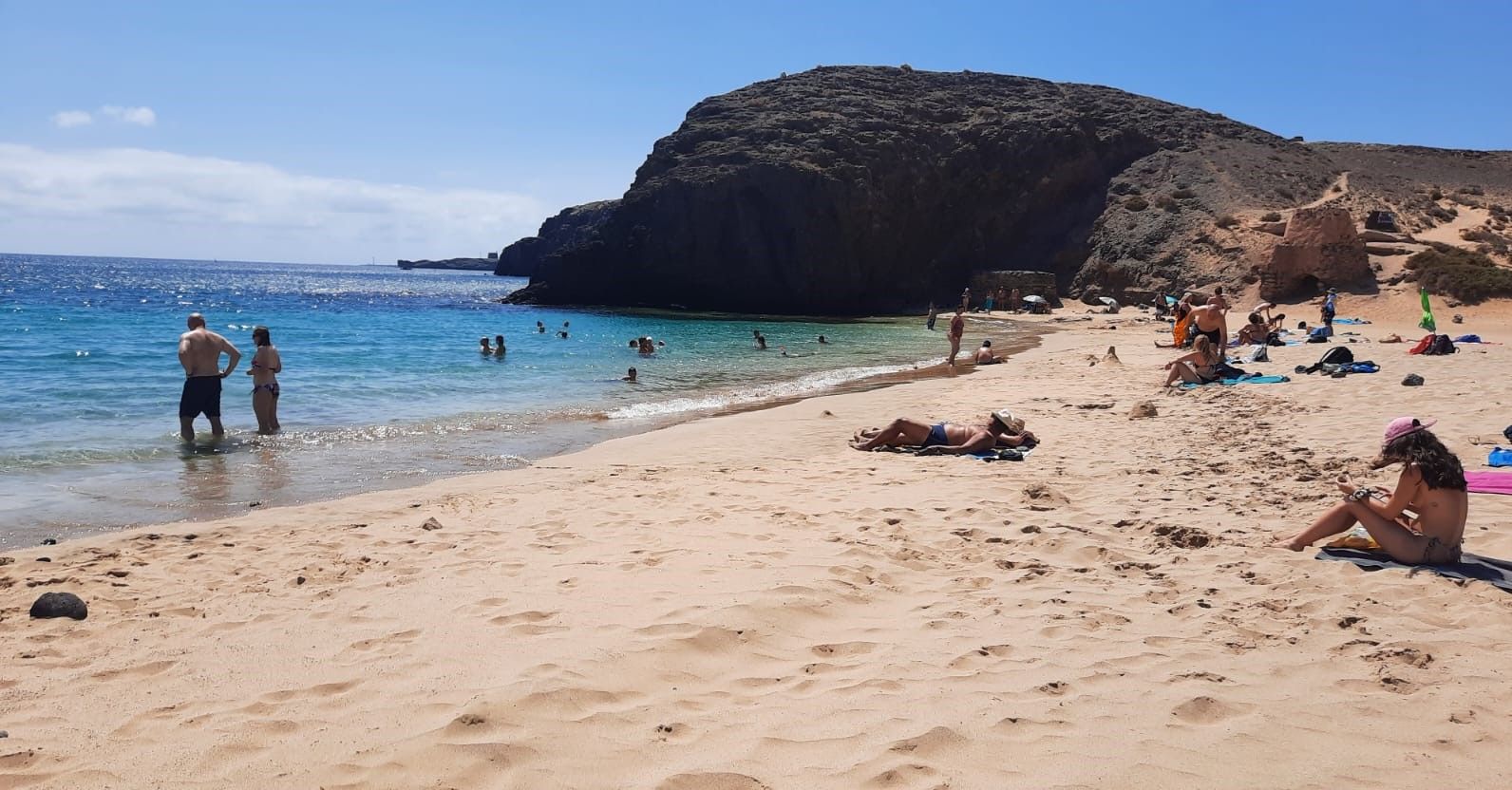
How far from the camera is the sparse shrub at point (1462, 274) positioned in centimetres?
2747

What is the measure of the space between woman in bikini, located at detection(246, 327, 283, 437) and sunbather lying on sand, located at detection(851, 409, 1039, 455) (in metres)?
7.63

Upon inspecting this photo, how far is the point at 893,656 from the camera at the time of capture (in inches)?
148

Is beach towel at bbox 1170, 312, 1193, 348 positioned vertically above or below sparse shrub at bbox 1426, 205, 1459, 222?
below

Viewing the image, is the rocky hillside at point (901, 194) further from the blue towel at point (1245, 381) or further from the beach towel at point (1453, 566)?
the beach towel at point (1453, 566)

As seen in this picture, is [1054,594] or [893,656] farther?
[1054,594]

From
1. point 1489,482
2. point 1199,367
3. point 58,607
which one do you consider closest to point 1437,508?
point 1489,482

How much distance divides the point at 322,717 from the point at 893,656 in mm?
2232

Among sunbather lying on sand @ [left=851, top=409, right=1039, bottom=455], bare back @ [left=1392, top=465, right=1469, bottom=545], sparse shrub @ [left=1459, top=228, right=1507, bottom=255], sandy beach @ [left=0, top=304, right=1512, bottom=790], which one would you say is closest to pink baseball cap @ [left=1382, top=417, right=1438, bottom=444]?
bare back @ [left=1392, top=465, right=1469, bottom=545]

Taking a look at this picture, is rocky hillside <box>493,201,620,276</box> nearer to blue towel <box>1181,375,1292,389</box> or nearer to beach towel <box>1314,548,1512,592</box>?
blue towel <box>1181,375,1292,389</box>

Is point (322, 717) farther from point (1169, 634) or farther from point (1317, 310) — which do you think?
point (1317, 310)

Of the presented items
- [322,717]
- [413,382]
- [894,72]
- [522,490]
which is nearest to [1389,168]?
[894,72]

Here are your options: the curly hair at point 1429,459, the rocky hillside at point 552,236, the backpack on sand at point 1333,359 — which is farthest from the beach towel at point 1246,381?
the rocky hillside at point 552,236

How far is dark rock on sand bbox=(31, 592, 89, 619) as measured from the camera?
4340 millimetres

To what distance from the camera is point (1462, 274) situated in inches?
1117
